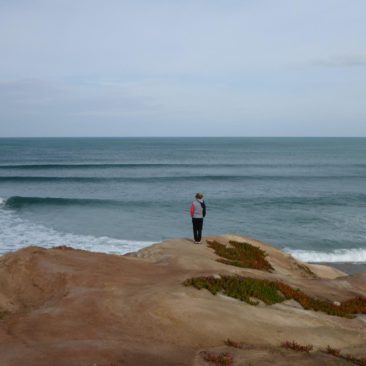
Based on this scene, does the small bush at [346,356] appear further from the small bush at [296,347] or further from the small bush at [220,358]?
the small bush at [220,358]

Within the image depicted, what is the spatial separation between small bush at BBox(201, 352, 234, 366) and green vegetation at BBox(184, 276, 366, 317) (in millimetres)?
2974

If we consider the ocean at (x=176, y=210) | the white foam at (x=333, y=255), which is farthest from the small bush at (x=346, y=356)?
the white foam at (x=333, y=255)

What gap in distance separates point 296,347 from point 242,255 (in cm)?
969

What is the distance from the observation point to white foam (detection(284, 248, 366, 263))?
1168 inches

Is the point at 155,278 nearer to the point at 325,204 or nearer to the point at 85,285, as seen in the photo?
the point at 85,285

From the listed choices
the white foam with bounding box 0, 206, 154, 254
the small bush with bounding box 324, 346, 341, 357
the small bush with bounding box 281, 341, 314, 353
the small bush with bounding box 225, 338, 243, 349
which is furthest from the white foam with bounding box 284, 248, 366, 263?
the small bush with bounding box 225, 338, 243, 349

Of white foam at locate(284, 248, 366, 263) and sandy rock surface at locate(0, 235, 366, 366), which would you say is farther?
white foam at locate(284, 248, 366, 263)

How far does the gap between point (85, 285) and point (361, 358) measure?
23.1ft

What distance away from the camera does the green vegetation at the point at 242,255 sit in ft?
59.2

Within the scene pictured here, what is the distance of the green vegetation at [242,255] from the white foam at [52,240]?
376 inches

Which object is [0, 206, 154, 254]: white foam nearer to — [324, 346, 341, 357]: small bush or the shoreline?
the shoreline

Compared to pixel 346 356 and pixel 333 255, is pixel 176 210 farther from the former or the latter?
Result: pixel 346 356

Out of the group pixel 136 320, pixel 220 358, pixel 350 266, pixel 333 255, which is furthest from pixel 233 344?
pixel 333 255

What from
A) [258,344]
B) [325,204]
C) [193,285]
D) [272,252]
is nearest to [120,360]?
[258,344]
